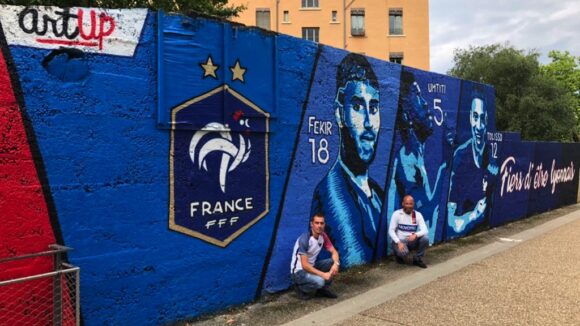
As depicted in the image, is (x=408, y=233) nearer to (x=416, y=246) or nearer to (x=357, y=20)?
(x=416, y=246)

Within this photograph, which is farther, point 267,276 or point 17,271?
point 267,276

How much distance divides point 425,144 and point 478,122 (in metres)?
2.27

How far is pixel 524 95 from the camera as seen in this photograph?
25594 mm

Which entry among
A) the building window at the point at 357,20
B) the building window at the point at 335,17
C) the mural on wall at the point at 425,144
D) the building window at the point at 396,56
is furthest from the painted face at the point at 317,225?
the building window at the point at 335,17

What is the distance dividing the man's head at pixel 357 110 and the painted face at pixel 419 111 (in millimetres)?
983

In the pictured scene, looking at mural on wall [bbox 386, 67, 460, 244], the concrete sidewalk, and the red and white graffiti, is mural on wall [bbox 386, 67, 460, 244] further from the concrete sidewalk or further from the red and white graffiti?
the red and white graffiti

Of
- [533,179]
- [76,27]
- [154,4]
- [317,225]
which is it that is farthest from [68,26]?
[533,179]

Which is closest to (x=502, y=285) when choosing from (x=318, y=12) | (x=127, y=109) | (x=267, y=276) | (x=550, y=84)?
(x=267, y=276)

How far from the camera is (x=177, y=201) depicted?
4.62m

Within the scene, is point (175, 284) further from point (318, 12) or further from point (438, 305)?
point (318, 12)

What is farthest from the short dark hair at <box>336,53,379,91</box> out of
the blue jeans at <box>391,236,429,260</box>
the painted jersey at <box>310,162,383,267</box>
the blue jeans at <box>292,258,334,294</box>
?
the blue jeans at <box>292,258,334,294</box>

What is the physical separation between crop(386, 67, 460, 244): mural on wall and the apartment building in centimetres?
3371

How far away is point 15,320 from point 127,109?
1.85 meters

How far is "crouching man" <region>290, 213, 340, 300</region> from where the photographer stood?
5438mm
